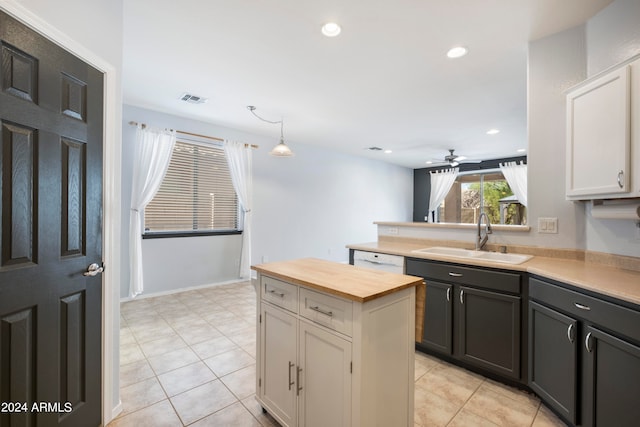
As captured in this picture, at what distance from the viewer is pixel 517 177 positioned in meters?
6.80

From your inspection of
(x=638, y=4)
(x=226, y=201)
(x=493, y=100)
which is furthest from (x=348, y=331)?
(x=226, y=201)

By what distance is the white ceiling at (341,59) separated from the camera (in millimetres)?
2031

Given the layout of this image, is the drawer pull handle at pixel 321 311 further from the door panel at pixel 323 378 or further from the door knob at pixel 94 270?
the door knob at pixel 94 270

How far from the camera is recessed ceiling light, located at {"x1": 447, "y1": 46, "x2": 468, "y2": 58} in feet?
8.11

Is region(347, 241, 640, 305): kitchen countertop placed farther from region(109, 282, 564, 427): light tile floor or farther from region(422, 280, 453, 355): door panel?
region(109, 282, 564, 427): light tile floor

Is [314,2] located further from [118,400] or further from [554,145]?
[118,400]

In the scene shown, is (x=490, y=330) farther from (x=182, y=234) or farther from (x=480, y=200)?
(x=480, y=200)

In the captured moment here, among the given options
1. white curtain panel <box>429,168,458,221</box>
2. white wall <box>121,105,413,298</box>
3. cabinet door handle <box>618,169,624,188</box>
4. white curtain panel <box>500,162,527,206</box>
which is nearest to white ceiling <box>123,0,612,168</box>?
white wall <box>121,105,413,298</box>

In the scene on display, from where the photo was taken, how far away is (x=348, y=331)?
1270mm

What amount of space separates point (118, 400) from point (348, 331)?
5.43 ft

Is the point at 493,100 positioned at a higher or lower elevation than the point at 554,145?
higher

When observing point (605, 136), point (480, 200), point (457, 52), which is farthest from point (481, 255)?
point (480, 200)

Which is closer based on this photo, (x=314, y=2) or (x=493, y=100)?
(x=314, y=2)

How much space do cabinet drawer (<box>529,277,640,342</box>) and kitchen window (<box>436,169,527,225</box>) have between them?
5.80 metres
